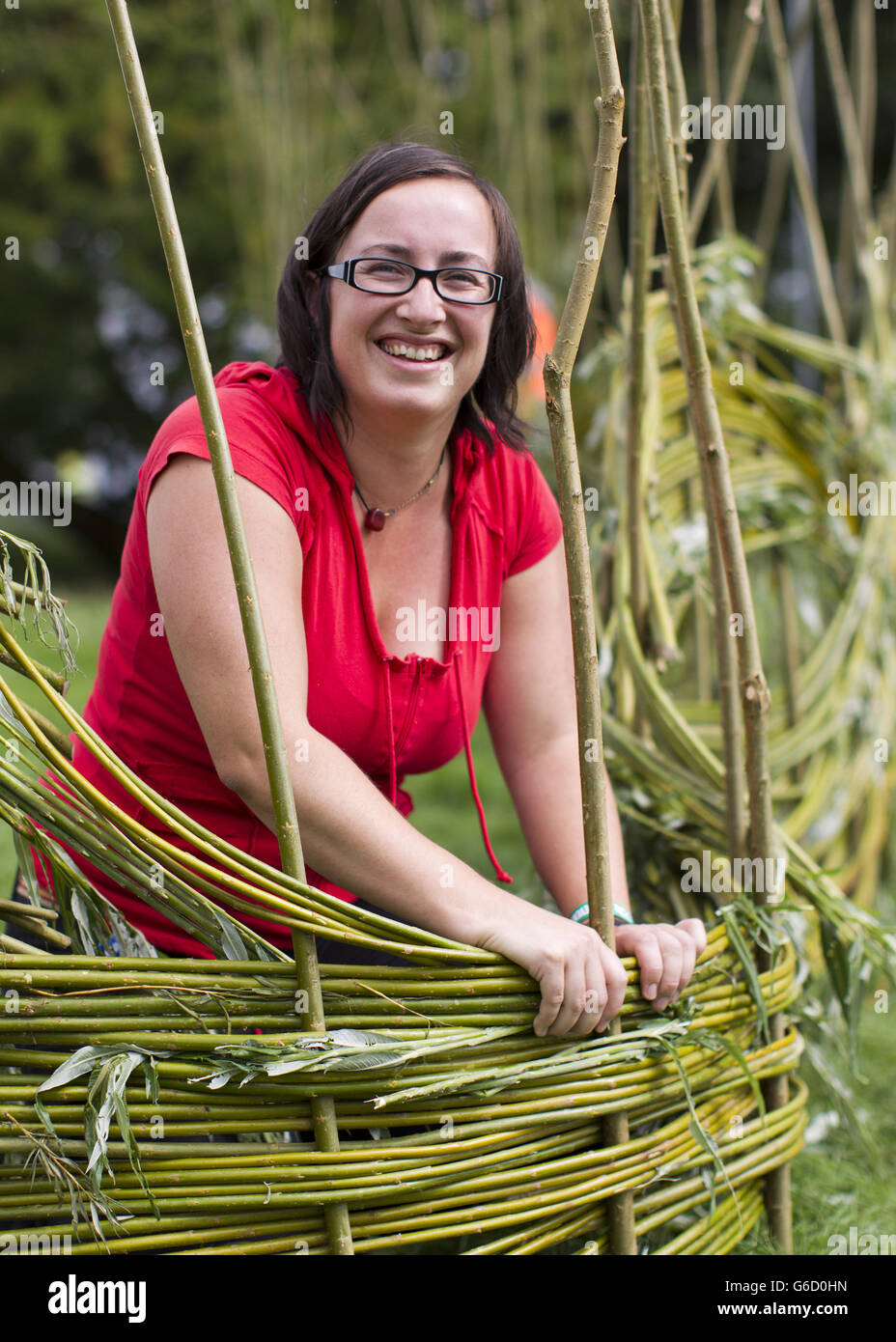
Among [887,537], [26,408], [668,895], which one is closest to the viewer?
[668,895]

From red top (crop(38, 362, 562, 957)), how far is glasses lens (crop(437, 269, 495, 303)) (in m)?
0.15

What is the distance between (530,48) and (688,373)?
1.90 m

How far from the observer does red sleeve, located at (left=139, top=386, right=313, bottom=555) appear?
2.79 ft

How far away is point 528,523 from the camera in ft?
3.63

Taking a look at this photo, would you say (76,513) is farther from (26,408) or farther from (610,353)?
(610,353)

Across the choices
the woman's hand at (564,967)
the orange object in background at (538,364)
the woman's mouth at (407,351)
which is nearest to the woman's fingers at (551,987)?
the woman's hand at (564,967)

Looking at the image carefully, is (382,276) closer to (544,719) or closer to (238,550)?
(238,550)

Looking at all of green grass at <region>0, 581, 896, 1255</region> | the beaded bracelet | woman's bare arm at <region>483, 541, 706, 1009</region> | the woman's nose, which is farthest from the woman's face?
the beaded bracelet

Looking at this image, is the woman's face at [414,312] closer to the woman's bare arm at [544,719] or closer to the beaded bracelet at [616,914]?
the woman's bare arm at [544,719]

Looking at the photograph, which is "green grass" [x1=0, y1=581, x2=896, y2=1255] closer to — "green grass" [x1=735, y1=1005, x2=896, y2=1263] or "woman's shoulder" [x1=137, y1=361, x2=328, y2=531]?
"green grass" [x1=735, y1=1005, x2=896, y2=1263]

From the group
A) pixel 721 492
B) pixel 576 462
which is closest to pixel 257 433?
pixel 576 462

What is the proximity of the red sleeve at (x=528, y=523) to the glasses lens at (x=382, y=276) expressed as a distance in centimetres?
23

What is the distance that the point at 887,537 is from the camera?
181cm

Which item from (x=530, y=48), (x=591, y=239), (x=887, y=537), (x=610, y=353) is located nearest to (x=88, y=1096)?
(x=591, y=239)
